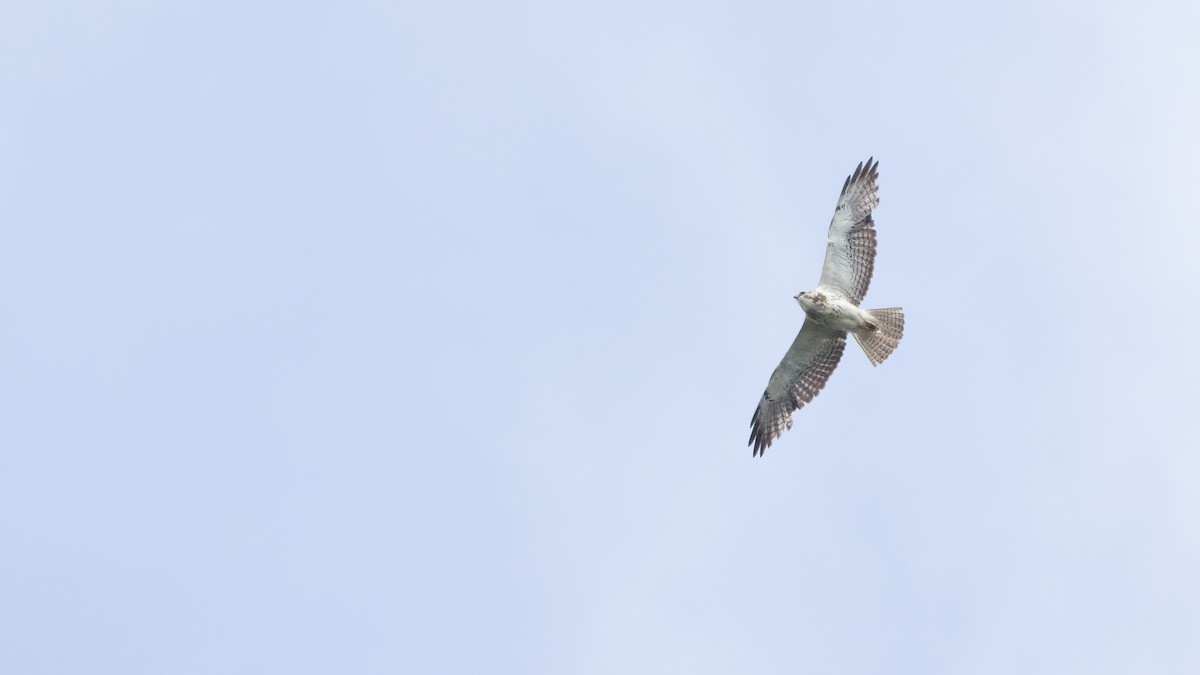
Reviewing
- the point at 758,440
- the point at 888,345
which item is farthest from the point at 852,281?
the point at 758,440

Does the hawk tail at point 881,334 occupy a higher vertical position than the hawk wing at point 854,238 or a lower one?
lower

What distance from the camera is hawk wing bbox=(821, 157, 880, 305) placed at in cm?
2605

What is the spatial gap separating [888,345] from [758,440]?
298 cm

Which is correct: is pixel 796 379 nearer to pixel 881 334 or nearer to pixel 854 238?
pixel 881 334

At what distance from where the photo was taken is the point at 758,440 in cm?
2808

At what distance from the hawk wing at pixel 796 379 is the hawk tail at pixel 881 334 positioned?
412 mm

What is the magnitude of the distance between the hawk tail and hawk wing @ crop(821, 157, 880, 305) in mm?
441

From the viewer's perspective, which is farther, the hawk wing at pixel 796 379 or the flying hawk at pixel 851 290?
the hawk wing at pixel 796 379

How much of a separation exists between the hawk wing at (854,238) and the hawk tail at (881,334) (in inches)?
17.4

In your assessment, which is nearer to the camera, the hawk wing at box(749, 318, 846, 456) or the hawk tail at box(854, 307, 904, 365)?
the hawk tail at box(854, 307, 904, 365)

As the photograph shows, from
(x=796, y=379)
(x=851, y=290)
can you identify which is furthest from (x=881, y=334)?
(x=796, y=379)

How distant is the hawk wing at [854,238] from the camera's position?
2605 cm

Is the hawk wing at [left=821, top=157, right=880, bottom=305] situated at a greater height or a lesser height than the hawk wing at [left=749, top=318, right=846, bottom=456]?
greater

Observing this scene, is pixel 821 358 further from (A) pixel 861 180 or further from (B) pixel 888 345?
(A) pixel 861 180
